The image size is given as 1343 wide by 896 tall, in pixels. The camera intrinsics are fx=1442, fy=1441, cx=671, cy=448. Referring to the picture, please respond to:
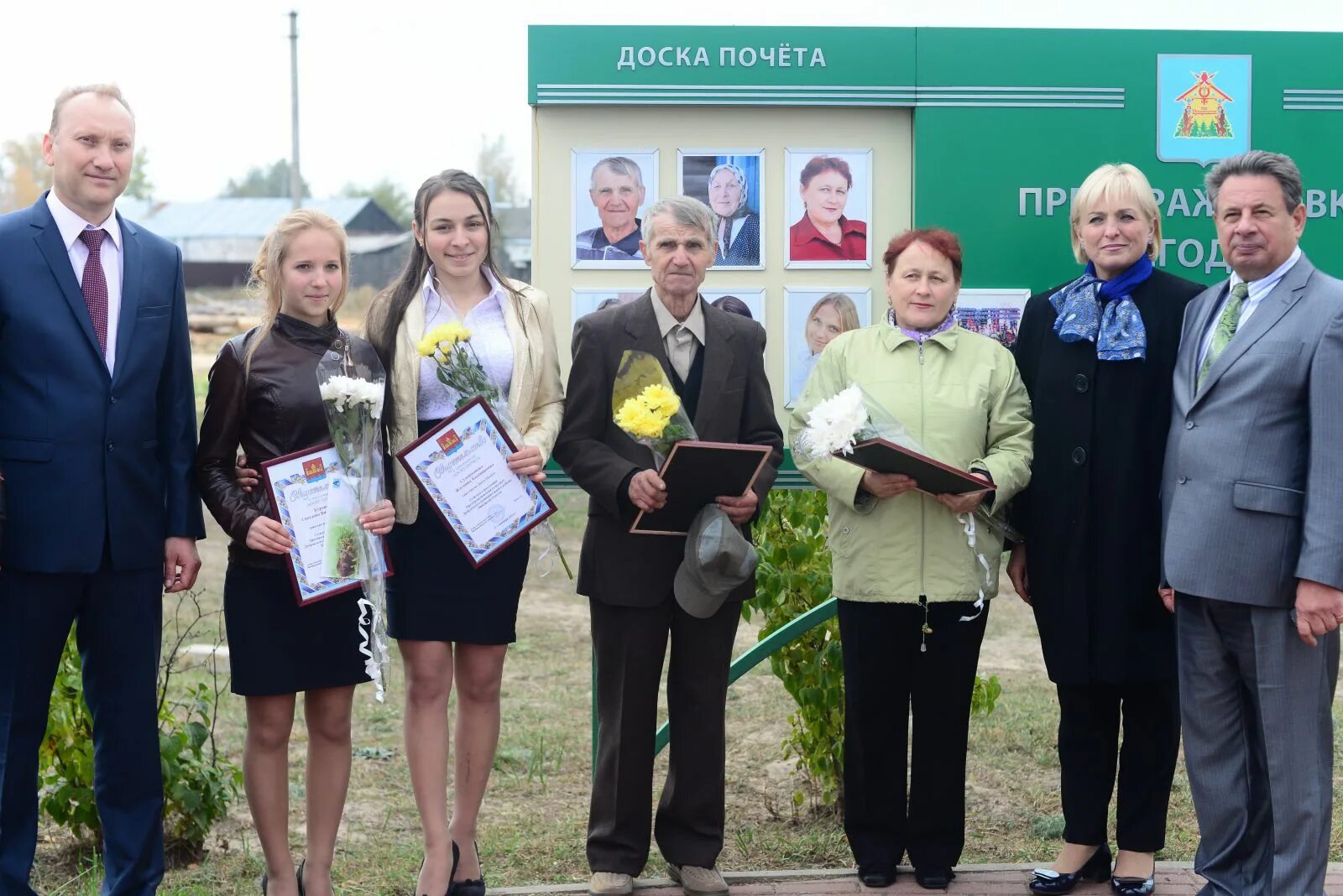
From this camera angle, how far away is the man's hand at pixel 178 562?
4125 millimetres

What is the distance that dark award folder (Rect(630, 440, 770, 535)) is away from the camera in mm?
4133

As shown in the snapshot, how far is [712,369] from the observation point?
4.48m

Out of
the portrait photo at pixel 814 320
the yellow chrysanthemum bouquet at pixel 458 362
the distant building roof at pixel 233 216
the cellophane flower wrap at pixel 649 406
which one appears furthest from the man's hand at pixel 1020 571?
the distant building roof at pixel 233 216

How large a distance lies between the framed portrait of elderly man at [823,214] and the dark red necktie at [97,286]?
2340 millimetres

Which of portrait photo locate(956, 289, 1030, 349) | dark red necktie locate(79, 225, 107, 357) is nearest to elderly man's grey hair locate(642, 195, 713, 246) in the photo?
portrait photo locate(956, 289, 1030, 349)

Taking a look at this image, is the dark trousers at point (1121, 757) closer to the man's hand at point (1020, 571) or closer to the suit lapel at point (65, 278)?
the man's hand at point (1020, 571)

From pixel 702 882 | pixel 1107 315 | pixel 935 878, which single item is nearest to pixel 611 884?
pixel 702 882

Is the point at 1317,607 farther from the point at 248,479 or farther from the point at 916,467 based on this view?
the point at 248,479

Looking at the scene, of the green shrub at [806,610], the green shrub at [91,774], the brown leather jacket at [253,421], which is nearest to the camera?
the brown leather jacket at [253,421]

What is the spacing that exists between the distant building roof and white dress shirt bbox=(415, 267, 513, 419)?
157 ft

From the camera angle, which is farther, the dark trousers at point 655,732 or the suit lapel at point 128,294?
the dark trousers at point 655,732

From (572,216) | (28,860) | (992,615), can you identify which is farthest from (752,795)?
(992,615)

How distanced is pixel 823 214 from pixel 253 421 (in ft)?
7.21

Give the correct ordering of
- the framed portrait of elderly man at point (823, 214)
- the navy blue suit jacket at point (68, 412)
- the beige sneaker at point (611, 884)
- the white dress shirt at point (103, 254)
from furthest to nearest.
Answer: the framed portrait of elderly man at point (823, 214) < the beige sneaker at point (611, 884) < the white dress shirt at point (103, 254) < the navy blue suit jacket at point (68, 412)
